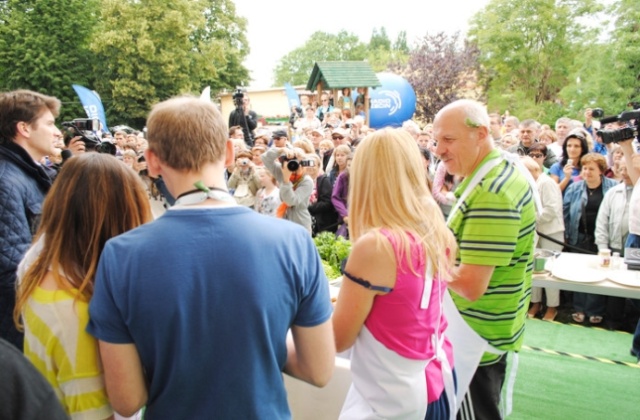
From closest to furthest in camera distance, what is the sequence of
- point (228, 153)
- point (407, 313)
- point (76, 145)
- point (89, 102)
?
point (228, 153), point (407, 313), point (76, 145), point (89, 102)

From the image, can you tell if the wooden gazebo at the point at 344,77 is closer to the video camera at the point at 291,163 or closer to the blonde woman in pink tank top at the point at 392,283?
the video camera at the point at 291,163

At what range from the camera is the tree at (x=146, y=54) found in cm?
2705

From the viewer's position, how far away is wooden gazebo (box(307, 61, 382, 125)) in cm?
1369

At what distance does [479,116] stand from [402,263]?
0.98 metres

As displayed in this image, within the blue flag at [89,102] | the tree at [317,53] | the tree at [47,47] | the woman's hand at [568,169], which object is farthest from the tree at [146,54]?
the tree at [317,53]

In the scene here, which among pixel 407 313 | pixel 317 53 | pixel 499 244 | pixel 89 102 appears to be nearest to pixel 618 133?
pixel 499 244

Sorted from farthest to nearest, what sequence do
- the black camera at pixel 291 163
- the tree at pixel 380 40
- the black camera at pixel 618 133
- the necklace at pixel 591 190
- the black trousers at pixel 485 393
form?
the tree at pixel 380 40, the necklace at pixel 591 190, the black camera at pixel 291 163, the black camera at pixel 618 133, the black trousers at pixel 485 393

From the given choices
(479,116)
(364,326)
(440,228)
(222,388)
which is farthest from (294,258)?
(479,116)

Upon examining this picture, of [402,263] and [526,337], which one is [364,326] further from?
[526,337]

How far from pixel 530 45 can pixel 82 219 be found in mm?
22735

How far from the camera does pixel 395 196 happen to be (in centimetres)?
154

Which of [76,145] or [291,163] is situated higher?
[76,145]

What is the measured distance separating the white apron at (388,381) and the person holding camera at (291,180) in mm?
2855

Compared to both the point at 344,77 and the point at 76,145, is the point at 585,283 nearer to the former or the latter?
the point at 76,145
